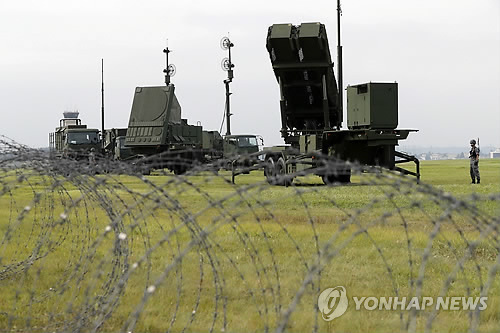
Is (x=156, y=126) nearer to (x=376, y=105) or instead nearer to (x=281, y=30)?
(x=281, y=30)

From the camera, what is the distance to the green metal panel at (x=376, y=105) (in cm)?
2370

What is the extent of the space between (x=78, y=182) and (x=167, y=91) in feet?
93.8

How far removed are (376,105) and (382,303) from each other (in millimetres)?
15741

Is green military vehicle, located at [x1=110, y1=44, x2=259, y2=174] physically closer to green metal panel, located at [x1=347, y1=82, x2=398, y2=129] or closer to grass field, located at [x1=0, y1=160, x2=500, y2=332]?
green metal panel, located at [x1=347, y1=82, x2=398, y2=129]

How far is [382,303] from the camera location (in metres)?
8.57

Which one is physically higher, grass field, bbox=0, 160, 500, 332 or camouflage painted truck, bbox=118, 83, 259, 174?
camouflage painted truck, bbox=118, 83, 259, 174

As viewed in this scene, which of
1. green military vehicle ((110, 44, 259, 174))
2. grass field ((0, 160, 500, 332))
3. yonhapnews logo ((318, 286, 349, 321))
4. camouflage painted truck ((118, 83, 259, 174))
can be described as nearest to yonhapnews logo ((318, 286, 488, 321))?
yonhapnews logo ((318, 286, 349, 321))

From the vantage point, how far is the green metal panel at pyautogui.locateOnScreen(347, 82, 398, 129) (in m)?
23.7

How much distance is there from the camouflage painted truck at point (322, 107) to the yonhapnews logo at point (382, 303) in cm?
1309

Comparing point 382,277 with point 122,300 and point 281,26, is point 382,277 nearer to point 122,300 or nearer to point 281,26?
point 122,300

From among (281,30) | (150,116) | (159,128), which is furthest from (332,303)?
(150,116)

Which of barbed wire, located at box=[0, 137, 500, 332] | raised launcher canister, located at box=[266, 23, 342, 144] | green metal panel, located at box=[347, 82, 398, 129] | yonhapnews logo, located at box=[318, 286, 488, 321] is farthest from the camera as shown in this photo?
green metal panel, located at box=[347, 82, 398, 129]


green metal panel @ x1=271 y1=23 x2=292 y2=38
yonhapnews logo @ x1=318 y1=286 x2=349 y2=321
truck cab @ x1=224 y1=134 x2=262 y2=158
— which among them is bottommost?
yonhapnews logo @ x1=318 y1=286 x2=349 y2=321

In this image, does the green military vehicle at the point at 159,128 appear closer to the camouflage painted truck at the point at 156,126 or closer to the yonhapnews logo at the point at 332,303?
the camouflage painted truck at the point at 156,126
